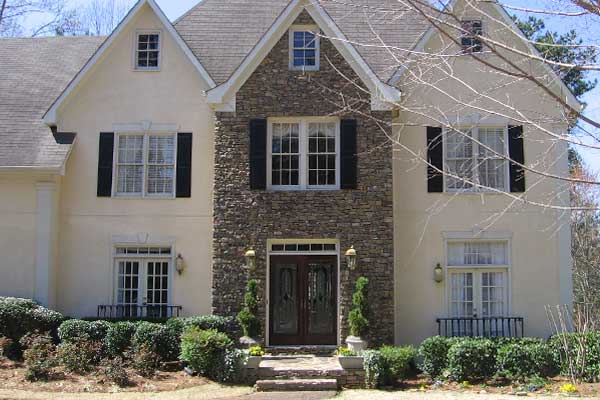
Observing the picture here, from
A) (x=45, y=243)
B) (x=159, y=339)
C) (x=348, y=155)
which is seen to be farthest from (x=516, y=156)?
(x=45, y=243)

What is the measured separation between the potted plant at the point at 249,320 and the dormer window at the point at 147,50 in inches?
255

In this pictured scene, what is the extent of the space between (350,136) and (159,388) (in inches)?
285

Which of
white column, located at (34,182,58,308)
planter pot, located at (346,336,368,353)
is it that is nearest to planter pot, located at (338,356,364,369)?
planter pot, located at (346,336,368,353)

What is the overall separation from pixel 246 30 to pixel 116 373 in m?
10.0

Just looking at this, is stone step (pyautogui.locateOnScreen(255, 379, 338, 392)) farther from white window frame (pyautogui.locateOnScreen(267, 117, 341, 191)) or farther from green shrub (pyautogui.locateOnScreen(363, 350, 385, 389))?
white window frame (pyautogui.locateOnScreen(267, 117, 341, 191))

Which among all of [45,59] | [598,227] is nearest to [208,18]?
[45,59]

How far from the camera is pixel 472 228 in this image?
17188 mm

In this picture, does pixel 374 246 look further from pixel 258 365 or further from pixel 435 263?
pixel 258 365

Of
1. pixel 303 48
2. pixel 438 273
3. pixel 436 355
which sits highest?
pixel 303 48

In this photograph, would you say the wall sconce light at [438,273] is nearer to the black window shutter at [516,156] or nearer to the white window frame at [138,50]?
the black window shutter at [516,156]

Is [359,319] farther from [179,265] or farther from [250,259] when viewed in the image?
[179,265]

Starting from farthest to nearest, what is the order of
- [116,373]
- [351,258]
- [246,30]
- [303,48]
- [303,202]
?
[246,30], [303,48], [303,202], [351,258], [116,373]

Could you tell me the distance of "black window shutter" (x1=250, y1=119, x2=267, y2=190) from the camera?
16672 millimetres

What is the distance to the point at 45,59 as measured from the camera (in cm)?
2100
